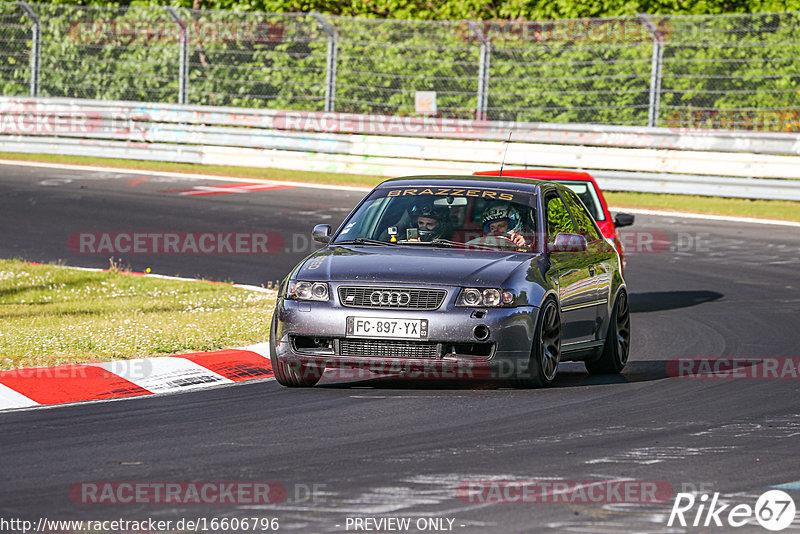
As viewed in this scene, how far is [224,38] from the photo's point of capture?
2755 cm

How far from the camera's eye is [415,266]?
8898 millimetres

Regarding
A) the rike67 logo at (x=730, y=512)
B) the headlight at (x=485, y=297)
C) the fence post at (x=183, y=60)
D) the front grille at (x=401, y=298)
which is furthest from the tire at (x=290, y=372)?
the fence post at (x=183, y=60)

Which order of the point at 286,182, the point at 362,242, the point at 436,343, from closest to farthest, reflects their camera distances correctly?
the point at 436,343 → the point at 362,242 → the point at 286,182

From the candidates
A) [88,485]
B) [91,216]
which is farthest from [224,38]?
[88,485]

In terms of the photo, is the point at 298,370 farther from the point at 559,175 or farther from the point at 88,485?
the point at 559,175

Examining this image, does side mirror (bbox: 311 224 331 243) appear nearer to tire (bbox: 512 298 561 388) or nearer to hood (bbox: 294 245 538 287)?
hood (bbox: 294 245 538 287)

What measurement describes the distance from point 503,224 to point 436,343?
5.01 feet

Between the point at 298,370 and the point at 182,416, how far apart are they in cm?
122

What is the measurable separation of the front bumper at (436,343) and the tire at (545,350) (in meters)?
0.10

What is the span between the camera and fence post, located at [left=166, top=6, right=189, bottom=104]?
27.4 m

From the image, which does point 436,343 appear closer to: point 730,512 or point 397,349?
point 397,349

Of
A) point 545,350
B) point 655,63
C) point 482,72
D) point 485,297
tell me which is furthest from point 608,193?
point 485,297

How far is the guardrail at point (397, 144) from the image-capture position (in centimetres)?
2342

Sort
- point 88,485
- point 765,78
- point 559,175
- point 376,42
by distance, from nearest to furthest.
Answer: point 88,485 < point 559,175 < point 765,78 < point 376,42
